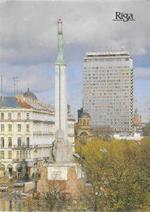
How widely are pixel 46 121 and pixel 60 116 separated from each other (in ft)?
43.6

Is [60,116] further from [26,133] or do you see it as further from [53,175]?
[26,133]

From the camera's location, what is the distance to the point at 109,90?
73.7 m

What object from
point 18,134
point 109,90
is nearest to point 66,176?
point 18,134

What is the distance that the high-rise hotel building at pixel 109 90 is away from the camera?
238 ft

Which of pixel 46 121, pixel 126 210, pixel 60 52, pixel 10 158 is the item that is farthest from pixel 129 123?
pixel 126 210

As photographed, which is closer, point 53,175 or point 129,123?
point 53,175

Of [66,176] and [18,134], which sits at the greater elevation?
[18,134]

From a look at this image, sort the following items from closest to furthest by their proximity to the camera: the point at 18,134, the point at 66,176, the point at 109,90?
the point at 66,176 → the point at 18,134 → the point at 109,90

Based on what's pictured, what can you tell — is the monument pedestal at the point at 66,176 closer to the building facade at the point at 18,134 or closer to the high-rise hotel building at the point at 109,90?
the building facade at the point at 18,134

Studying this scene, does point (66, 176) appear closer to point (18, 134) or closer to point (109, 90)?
point (18, 134)

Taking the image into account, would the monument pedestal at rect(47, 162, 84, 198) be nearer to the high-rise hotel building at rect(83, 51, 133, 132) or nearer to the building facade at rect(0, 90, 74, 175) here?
the building facade at rect(0, 90, 74, 175)

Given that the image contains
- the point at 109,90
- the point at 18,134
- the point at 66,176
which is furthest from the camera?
the point at 109,90

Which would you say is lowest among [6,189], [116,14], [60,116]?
[6,189]

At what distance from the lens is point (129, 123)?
237ft
